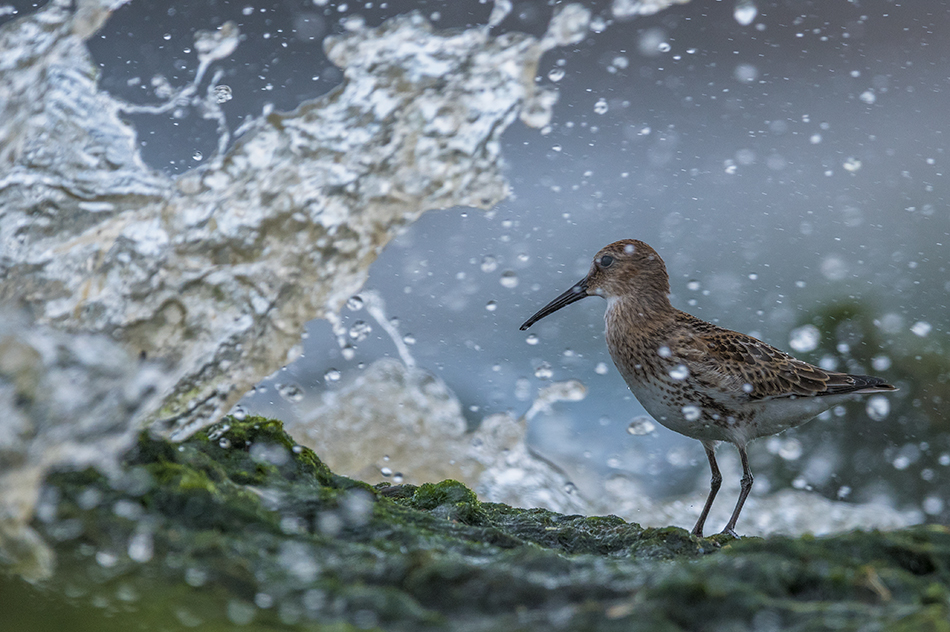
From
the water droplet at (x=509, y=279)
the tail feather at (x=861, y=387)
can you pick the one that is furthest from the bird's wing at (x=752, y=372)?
the water droplet at (x=509, y=279)

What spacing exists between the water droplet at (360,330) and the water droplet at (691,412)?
213 cm

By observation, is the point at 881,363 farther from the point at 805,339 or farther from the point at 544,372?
the point at 544,372

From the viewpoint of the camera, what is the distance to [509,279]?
491cm

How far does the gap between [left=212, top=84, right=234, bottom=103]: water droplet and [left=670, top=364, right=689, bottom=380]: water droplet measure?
110 inches

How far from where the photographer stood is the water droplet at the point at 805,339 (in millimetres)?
5445

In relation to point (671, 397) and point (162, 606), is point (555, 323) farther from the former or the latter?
point (162, 606)

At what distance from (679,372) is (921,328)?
11.2 feet

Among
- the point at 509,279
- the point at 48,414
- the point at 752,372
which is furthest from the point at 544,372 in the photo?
the point at 48,414

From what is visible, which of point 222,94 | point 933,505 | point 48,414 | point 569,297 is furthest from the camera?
point 933,505

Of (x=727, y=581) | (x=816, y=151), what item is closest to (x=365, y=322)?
(x=816, y=151)

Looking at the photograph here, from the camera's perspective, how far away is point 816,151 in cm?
506

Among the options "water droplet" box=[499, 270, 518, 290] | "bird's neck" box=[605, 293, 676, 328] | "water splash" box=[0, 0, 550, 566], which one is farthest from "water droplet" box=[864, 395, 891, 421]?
"water splash" box=[0, 0, 550, 566]

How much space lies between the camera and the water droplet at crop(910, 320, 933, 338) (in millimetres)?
5332

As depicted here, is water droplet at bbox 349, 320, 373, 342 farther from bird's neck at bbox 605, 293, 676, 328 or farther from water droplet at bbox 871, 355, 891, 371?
water droplet at bbox 871, 355, 891, 371
